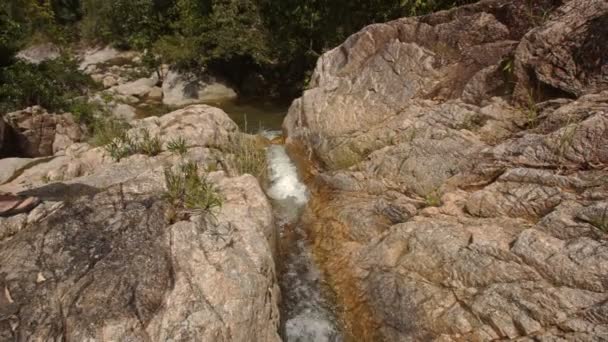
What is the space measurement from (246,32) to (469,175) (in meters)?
13.3

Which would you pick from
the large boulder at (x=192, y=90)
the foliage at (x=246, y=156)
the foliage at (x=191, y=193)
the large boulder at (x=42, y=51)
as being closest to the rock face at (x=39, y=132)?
the foliage at (x=246, y=156)

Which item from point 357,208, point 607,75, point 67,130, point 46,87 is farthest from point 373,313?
point 46,87

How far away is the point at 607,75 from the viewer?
6.66 metres

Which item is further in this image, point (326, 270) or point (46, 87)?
point (46, 87)

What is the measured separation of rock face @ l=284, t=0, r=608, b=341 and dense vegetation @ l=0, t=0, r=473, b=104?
447cm

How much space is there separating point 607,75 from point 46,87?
1609 centimetres

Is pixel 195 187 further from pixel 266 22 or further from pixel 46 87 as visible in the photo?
pixel 266 22

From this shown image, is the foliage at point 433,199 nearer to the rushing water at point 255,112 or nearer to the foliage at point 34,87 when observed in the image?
the rushing water at point 255,112

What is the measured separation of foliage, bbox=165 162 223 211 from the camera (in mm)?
6285

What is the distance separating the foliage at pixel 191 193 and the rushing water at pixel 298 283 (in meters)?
1.72

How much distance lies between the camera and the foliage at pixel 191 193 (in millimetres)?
6285

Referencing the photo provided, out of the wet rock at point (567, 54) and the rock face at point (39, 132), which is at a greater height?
the wet rock at point (567, 54)

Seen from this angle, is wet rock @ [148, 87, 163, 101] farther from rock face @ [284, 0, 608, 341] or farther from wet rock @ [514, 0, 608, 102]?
wet rock @ [514, 0, 608, 102]

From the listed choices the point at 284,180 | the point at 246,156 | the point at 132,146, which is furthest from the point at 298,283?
the point at 132,146
